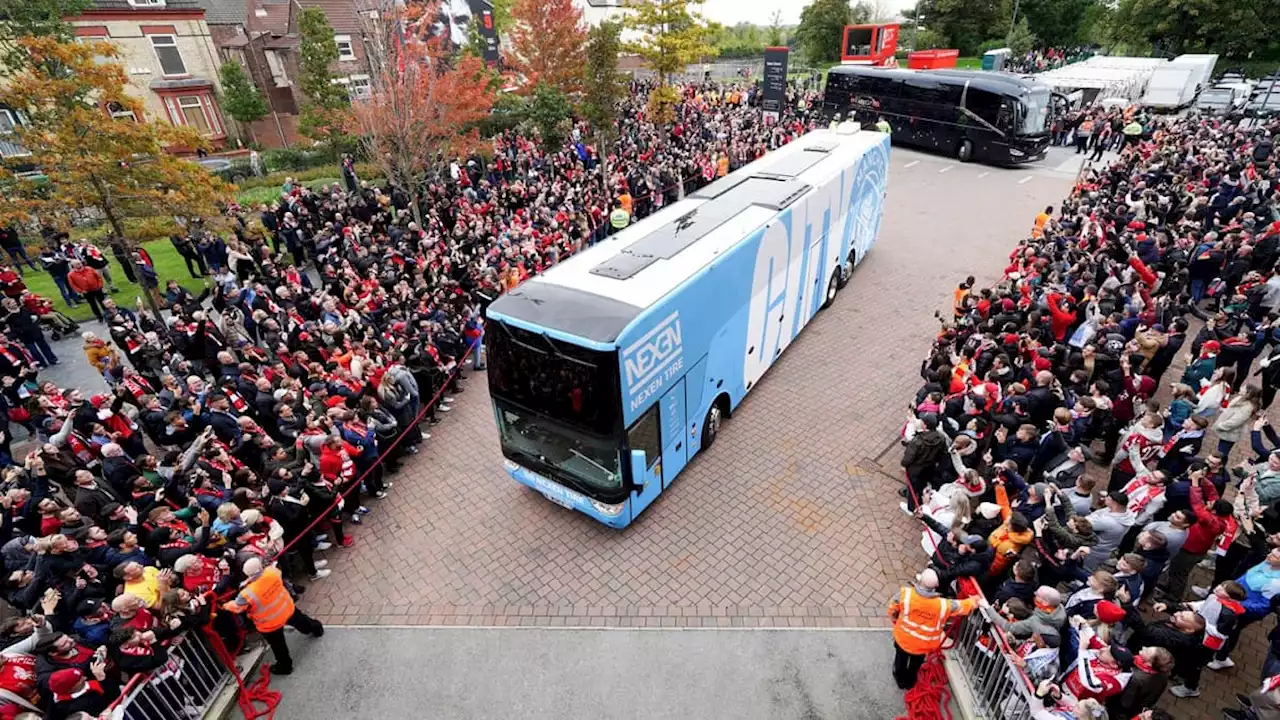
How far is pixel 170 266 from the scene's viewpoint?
18516 millimetres

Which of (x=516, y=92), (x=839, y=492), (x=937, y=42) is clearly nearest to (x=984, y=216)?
(x=839, y=492)

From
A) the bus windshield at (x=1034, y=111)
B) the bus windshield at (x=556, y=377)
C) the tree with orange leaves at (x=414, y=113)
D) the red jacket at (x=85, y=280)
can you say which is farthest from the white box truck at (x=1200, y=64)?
the red jacket at (x=85, y=280)

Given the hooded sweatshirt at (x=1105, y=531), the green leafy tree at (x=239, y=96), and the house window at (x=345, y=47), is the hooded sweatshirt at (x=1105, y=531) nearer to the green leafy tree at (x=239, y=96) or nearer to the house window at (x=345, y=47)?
the green leafy tree at (x=239, y=96)

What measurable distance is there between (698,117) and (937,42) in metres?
38.5

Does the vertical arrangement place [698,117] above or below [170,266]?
above

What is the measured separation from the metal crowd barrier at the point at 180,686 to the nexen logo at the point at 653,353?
5219 millimetres

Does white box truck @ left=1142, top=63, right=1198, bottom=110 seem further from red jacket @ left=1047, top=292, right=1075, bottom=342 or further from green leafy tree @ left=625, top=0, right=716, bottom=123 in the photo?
red jacket @ left=1047, top=292, right=1075, bottom=342

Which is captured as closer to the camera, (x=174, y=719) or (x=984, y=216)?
(x=174, y=719)

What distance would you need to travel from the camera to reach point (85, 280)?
1372cm

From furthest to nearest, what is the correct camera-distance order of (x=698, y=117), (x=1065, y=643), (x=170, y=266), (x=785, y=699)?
(x=698, y=117), (x=170, y=266), (x=785, y=699), (x=1065, y=643)

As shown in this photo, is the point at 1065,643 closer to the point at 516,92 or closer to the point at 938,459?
the point at 938,459

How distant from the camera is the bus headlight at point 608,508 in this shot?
25.6 feet

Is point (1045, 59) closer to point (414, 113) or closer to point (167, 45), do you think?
point (414, 113)

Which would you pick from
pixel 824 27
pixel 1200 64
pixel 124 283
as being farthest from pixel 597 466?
pixel 824 27
